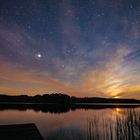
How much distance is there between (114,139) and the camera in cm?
2552

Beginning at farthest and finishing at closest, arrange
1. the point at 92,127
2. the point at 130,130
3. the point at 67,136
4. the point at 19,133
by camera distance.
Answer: the point at 67,136 < the point at 92,127 < the point at 130,130 < the point at 19,133

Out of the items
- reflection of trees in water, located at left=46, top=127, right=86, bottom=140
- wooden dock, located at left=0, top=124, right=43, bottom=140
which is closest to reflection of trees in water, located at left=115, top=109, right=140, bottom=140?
reflection of trees in water, located at left=46, top=127, right=86, bottom=140

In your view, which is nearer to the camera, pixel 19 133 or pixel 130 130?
pixel 19 133

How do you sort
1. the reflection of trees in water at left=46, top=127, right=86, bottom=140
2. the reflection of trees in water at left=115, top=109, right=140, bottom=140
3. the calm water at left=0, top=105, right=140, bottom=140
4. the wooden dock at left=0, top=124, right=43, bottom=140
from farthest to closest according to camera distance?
the reflection of trees in water at left=46, top=127, right=86, bottom=140 → the calm water at left=0, top=105, right=140, bottom=140 → the reflection of trees in water at left=115, top=109, right=140, bottom=140 → the wooden dock at left=0, top=124, right=43, bottom=140

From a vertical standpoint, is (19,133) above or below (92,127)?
above

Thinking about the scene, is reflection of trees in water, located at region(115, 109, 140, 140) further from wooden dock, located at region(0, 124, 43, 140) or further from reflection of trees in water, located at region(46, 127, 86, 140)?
wooden dock, located at region(0, 124, 43, 140)

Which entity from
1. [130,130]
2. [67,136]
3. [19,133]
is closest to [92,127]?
[67,136]

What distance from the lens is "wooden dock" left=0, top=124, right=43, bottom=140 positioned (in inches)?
577

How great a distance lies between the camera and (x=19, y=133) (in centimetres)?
1538

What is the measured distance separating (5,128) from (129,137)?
12.2 meters

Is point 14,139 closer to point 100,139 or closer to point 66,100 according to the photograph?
point 100,139

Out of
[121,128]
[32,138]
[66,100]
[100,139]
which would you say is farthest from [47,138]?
[66,100]

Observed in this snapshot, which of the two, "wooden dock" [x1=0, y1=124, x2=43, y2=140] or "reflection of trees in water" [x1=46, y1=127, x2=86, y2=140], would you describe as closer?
"wooden dock" [x1=0, y1=124, x2=43, y2=140]

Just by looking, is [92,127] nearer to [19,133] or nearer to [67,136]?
[67,136]
